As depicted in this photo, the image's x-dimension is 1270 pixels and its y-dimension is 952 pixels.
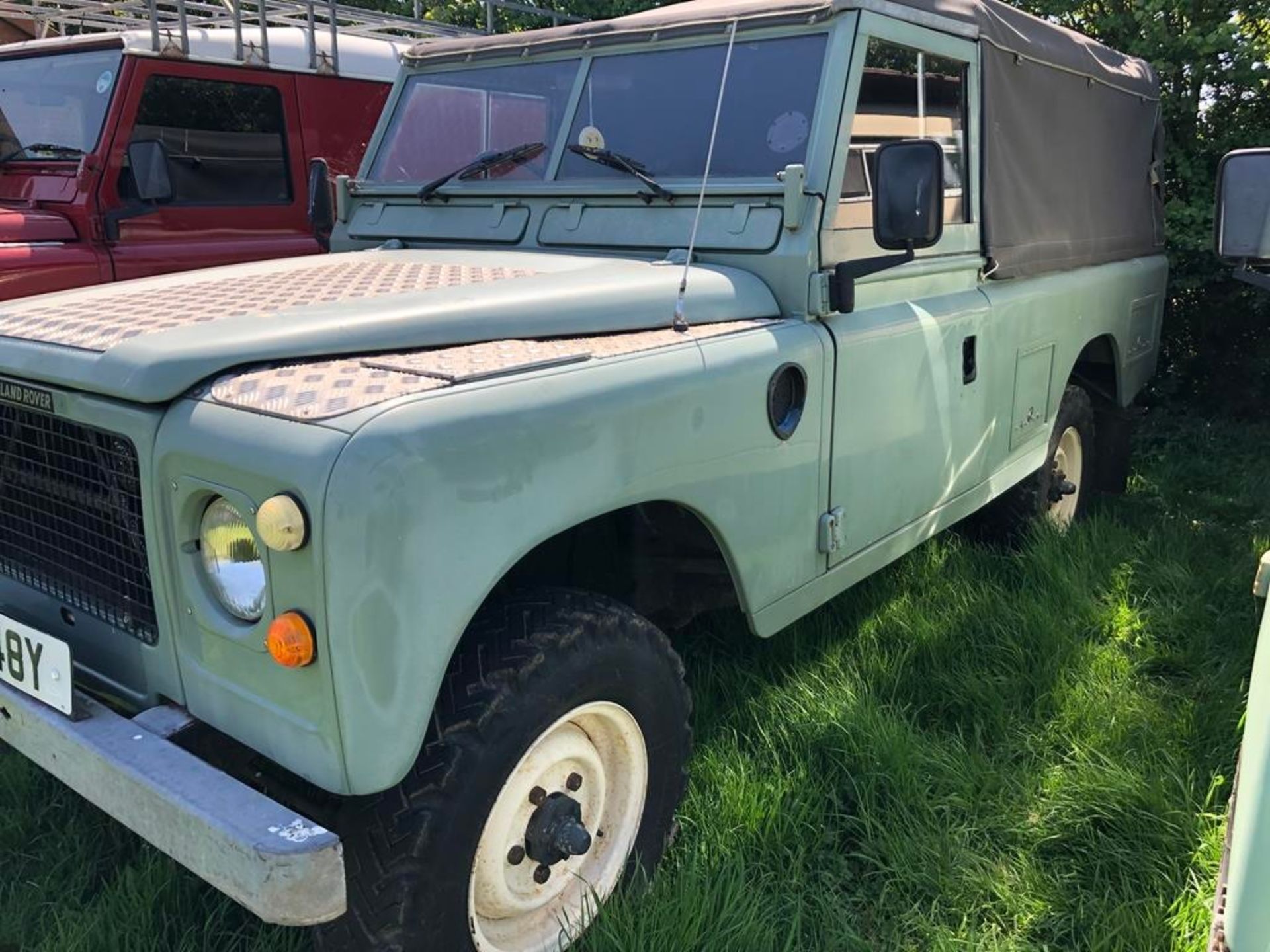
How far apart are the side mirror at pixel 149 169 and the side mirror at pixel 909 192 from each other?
12.4 feet

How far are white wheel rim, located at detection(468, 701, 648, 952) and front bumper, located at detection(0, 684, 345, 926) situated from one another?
401 millimetres

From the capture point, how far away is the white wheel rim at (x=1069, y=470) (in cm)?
467

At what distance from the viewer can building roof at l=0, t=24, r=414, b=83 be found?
5492 millimetres

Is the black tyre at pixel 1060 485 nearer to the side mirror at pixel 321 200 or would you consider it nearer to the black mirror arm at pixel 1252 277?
the black mirror arm at pixel 1252 277

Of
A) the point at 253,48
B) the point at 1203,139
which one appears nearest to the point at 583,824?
the point at 253,48

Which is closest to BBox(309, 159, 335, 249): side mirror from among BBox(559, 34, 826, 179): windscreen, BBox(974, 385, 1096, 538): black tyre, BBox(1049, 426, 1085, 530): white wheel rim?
BBox(559, 34, 826, 179): windscreen

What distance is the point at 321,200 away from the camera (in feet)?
13.0

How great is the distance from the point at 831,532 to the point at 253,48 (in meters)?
4.76

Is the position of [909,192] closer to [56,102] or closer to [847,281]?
[847,281]

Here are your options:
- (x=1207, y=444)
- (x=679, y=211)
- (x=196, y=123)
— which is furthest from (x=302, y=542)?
(x=1207, y=444)

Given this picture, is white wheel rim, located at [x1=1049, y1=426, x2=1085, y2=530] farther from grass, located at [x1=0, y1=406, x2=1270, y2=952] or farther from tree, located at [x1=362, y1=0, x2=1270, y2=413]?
tree, located at [x1=362, y1=0, x2=1270, y2=413]

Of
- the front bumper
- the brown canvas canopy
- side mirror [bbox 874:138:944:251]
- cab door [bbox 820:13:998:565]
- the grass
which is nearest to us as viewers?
the front bumper

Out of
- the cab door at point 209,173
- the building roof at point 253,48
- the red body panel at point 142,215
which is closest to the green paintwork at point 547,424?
the red body panel at point 142,215

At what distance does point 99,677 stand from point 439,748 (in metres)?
0.74
